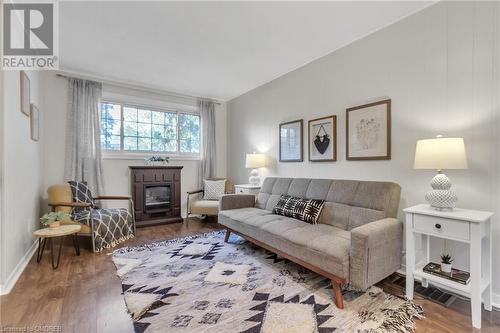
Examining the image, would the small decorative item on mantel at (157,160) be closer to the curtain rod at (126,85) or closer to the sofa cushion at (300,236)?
the curtain rod at (126,85)

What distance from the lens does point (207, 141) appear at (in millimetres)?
5078

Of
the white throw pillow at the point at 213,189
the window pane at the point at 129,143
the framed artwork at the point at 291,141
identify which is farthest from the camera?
the white throw pillow at the point at 213,189

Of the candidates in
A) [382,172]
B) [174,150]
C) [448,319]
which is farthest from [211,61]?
[448,319]

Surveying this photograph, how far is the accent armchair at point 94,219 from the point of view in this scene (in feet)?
9.74

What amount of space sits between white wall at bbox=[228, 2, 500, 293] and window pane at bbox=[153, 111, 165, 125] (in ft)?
9.45

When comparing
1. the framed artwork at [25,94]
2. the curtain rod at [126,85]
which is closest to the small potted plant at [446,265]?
the framed artwork at [25,94]

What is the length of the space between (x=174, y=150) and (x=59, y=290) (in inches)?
123

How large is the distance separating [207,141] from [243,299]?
12.0 ft

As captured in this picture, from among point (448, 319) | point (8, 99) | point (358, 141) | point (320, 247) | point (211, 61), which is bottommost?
point (448, 319)

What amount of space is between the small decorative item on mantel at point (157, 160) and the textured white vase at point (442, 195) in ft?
13.3

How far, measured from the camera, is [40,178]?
3389mm

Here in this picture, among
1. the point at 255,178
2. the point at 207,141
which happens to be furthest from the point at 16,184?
the point at 207,141

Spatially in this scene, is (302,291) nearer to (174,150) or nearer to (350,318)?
(350,318)

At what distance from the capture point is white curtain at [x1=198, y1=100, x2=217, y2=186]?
5020 mm
